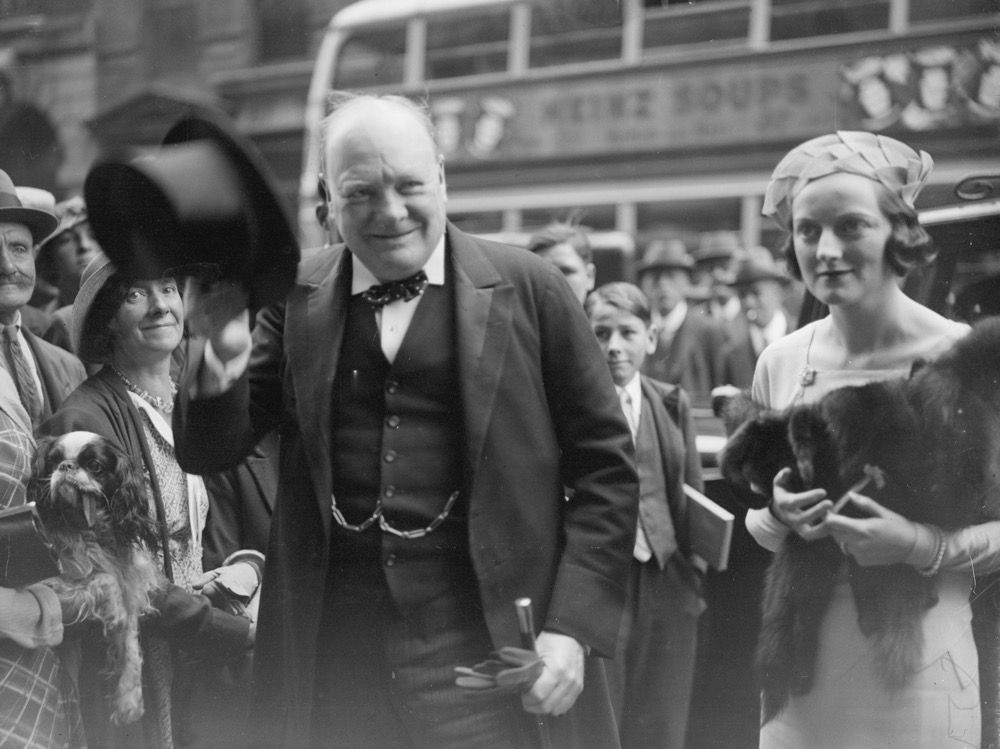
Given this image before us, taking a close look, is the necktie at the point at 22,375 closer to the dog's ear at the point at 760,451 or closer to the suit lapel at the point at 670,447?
the suit lapel at the point at 670,447

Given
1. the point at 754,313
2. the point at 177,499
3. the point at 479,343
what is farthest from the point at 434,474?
the point at 754,313

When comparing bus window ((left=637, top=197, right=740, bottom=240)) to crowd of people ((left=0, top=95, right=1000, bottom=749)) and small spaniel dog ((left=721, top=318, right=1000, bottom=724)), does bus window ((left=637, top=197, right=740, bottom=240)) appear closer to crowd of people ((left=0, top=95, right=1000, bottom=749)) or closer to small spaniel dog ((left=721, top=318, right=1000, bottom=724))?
crowd of people ((left=0, top=95, right=1000, bottom=749))

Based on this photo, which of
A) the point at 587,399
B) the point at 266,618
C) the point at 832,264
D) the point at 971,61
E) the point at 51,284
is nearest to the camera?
the point at 587,399

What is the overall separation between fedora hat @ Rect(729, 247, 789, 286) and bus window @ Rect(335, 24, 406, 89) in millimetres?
1383

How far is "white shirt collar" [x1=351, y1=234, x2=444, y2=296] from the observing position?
2207 millimetres

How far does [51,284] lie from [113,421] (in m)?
1.04

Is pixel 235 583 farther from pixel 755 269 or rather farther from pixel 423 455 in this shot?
pixel 755 269

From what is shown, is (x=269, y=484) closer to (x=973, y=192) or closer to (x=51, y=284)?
(x=51, y=284)

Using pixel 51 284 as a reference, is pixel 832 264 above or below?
above

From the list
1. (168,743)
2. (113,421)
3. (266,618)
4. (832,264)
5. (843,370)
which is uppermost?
(832,264)

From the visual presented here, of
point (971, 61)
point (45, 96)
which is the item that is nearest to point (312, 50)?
point (45, 96)

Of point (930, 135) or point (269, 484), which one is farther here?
point (269, 484)

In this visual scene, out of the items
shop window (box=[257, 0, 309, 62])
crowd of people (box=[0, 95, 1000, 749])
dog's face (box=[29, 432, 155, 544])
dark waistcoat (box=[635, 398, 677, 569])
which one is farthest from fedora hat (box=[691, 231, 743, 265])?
dog's face (box=[29, 432, 155, 544])

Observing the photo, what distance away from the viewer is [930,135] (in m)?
2.69
